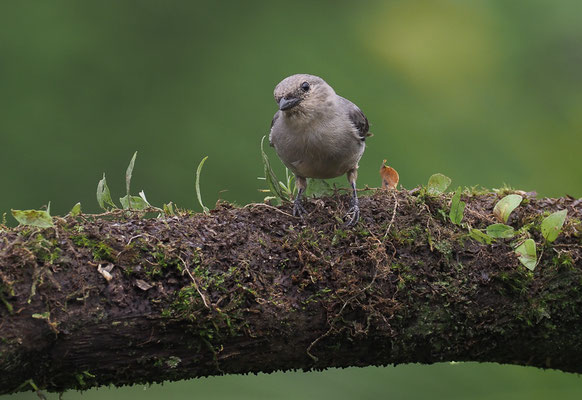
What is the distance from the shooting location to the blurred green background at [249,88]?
4.30m

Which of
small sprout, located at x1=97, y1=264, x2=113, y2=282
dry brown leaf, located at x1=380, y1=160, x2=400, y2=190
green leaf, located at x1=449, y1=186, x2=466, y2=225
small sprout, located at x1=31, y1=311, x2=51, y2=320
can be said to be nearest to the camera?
small sprout, located at x1=31, y1=311, x2=51, y2=320

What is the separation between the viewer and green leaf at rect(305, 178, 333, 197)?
327cm

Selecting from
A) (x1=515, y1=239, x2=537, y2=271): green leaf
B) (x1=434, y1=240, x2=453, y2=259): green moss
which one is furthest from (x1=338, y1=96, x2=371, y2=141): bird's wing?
(x1=515, y1=239, x2=537, y2=271): green leaf

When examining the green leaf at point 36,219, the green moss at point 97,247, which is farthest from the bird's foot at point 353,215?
the green leaf at point 36,219

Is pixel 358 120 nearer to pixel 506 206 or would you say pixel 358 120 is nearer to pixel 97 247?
pixel 506 206

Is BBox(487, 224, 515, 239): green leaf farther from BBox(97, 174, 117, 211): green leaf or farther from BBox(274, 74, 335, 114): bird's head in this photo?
BBox(97, 174, 117, 211): green leaf

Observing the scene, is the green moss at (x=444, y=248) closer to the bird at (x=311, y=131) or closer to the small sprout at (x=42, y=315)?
the bird at (x=311, y=131)

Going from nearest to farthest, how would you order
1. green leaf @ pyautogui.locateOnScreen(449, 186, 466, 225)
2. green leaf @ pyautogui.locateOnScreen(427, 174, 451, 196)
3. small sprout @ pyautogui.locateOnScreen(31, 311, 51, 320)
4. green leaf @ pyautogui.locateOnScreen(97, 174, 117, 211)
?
small sprout @ pyautogui.locateOnScreen(31, 311, 51, 320) → green leaf @ pyautogui.locateOnScreen(449, 186, 466, 225) → green leaf @ pyautogui.locateOnScreen(97, 174, 117, 211) → green leaf @ pyautogui.locateOnScreen(427, 174, 451, 196)

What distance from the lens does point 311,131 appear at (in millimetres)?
3494

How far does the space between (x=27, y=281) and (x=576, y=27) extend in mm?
3814

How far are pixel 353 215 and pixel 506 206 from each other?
2.00 feet

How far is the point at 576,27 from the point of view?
14.5 feet

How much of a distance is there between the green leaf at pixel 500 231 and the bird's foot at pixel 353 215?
50 cm

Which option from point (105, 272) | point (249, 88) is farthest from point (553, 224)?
point (249, 88)
